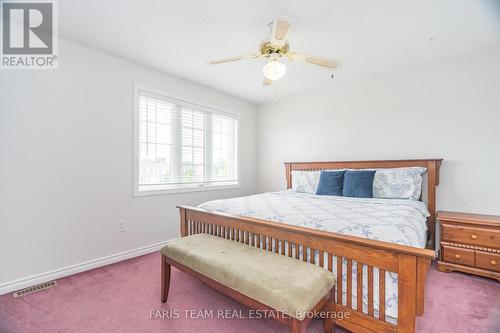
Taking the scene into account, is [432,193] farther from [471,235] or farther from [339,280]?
[339,280]

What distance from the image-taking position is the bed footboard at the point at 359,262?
1.28 m

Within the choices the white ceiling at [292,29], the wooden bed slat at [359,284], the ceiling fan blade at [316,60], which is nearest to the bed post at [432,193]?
the white ceiling at [292,29]

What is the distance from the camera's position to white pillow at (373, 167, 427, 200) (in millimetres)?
2705

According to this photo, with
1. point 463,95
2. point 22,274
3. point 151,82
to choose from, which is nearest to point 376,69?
point 463,95

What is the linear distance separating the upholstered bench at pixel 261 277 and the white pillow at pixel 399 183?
1.77 meters

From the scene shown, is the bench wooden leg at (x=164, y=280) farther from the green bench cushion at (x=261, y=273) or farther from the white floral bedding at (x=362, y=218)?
the white floral bedding at (x=362, y=218)

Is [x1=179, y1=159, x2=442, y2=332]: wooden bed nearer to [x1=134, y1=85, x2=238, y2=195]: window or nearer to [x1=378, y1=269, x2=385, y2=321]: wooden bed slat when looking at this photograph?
[x1=378, y1=269, x2=385, y2=321]: wooden bed slat

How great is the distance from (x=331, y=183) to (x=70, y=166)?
300cm

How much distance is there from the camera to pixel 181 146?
138 inches

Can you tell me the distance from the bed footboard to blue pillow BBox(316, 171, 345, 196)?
148 centimetres

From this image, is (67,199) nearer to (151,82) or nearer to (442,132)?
(151,82)

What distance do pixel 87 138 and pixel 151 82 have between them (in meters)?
1.08

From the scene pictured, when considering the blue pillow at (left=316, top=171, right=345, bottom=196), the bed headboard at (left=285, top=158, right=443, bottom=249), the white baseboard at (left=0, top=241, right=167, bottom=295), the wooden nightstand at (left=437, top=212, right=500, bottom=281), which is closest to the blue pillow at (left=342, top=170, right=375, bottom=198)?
the blue pillow at (left=316, top=171, right=345, bottom=196)

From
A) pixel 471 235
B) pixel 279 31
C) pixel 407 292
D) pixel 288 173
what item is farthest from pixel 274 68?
pixel 471 235
